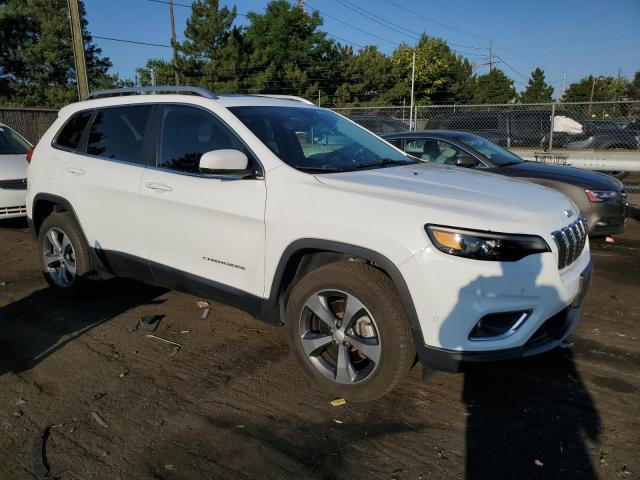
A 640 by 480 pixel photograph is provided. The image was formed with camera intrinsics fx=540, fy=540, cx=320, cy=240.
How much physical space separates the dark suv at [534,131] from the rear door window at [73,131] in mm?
9284

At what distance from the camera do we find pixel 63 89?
4269 centimetres

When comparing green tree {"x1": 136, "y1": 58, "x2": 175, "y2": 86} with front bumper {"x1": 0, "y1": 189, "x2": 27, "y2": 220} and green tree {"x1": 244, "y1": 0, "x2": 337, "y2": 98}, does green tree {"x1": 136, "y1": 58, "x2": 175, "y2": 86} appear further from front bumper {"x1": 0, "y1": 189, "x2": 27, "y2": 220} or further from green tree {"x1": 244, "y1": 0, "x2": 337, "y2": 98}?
front bumper {"x1": 0, "y1": 189, "x2": 27, "y2": 220}

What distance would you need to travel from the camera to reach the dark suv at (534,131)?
12602 mm

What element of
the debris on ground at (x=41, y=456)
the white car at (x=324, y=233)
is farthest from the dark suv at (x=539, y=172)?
the debris on ground at (x=41, y=456)

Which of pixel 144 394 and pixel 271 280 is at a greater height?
pixel 271 280

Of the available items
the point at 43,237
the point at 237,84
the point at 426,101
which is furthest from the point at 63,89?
the point at 43,237

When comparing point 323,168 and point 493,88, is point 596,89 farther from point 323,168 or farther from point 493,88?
point 323,168

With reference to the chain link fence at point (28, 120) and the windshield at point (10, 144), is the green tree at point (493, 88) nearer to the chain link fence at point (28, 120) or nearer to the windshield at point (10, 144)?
the chain link fence at point (28, 120)

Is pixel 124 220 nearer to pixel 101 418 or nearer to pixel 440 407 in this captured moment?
pixel 101 418

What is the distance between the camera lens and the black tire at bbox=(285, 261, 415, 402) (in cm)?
280

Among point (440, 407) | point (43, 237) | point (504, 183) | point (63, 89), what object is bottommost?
A: point (440, 407)

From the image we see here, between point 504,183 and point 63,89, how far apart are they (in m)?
46.2

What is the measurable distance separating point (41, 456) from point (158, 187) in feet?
6.19

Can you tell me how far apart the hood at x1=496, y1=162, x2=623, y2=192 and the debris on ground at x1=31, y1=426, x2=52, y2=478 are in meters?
5.82
